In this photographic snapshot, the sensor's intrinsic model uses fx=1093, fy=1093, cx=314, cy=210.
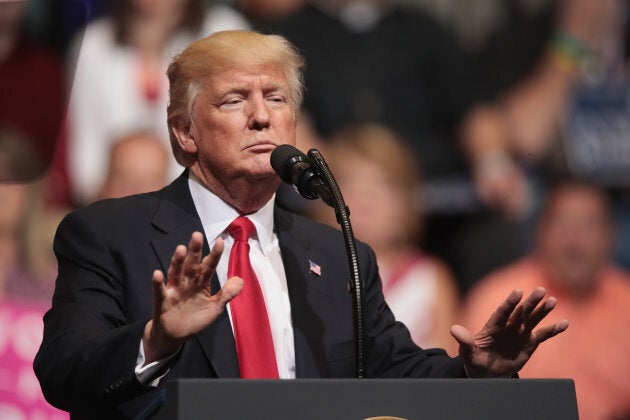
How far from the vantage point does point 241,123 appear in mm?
2457

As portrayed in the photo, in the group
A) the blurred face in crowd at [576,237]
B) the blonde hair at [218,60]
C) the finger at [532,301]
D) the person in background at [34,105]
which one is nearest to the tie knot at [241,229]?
the blonde hair at [218,60]

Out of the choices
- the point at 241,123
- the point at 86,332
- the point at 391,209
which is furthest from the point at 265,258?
the point at 391,209

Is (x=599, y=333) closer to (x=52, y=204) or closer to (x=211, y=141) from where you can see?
(x=52, y=204)

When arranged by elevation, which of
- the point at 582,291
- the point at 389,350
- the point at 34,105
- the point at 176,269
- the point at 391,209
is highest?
the point at 176,269

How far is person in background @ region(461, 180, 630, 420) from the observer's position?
4.85 metres

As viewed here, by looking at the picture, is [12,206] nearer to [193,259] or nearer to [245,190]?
[245,190]

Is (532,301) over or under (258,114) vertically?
under

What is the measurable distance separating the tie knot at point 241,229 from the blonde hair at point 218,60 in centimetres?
28

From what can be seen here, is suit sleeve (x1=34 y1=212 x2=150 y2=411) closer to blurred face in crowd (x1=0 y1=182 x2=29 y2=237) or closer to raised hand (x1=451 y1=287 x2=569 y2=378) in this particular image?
raised hand (x1=451 y1=287 x2=569 y2=378)

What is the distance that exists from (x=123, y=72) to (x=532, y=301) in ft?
9.81

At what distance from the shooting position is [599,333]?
16.2ft

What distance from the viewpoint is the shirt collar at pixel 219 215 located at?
8.04 ft

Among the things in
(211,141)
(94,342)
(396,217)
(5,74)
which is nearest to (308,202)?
(396,217)

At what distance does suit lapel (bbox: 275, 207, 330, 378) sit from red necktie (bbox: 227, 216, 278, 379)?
8 cm
